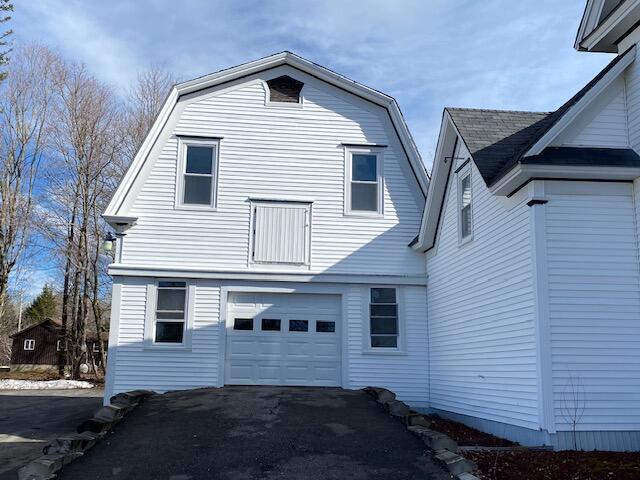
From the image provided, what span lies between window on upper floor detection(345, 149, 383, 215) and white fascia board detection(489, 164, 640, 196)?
5452 mm

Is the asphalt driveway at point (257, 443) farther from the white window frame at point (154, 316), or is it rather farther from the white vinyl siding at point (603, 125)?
the white vinyl siding at point (603, 125)

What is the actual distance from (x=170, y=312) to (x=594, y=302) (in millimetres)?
8436

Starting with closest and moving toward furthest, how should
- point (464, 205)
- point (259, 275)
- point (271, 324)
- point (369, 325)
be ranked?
point (464, 205) < point (259, 275) < point (271, 324) < point (369, 325)

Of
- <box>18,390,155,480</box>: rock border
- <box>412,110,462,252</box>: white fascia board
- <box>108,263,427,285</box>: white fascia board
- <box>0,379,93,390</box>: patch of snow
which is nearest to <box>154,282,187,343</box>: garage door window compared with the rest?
<box>108,263,427,285</box>: white fascia board

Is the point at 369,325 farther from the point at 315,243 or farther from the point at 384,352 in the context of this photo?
the point at 315,243

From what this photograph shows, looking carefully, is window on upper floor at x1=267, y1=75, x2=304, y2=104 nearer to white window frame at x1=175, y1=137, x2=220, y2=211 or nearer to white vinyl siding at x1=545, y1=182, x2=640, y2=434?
white window frame at x1=175, y1=137, x2=220, y2=211

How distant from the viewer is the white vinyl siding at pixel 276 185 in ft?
43.9

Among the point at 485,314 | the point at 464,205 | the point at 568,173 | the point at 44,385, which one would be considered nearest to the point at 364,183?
the point at 464,205

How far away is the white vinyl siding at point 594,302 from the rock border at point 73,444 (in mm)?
6081

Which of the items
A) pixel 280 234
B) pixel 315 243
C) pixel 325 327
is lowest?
pixel 325 327

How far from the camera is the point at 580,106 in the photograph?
8.90 m

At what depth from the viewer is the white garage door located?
1321 cm

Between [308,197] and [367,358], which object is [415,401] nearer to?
[367,358]

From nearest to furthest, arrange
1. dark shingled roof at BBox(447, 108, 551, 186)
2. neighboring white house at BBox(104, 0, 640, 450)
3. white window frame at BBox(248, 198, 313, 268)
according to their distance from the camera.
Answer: dark shingled roof at BBox(447, 108, 551, 186) < neighboring white house at BBox(104, 0, 640, 450) < white window frame at BBox(248, 198, 313, 268)
